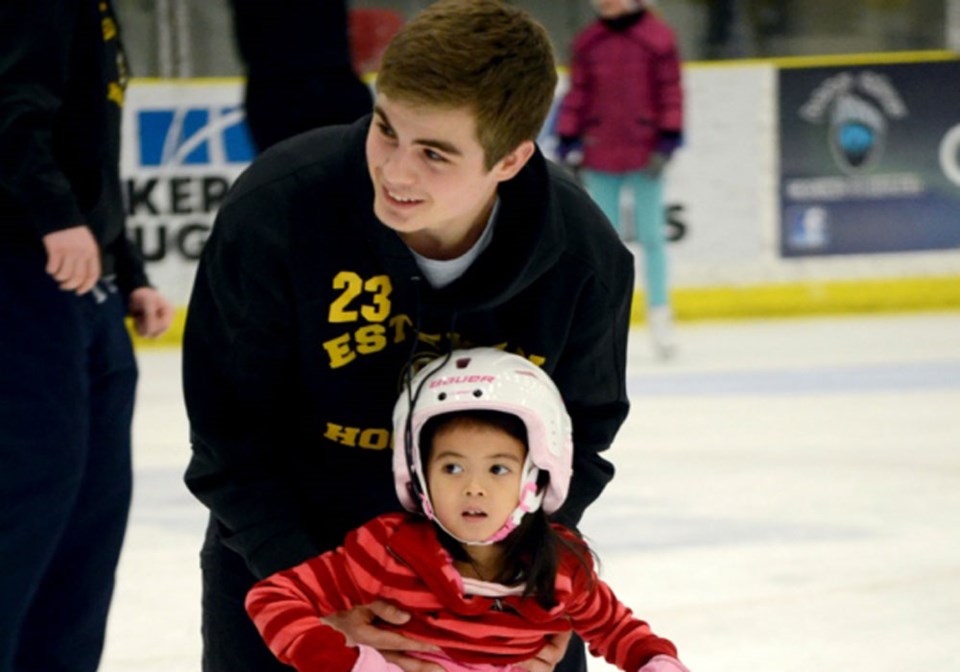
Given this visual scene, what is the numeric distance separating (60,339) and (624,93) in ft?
15.2

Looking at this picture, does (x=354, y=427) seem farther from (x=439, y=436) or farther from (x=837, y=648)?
(x=837, y=648)

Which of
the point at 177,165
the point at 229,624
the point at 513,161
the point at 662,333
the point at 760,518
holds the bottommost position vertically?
the point at 662,333

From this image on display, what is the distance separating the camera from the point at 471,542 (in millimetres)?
1646

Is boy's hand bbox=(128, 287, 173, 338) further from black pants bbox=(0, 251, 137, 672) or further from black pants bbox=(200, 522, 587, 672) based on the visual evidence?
black pants bbox=(200, 522, 587, 672)

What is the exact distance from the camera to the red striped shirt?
5.35 ft

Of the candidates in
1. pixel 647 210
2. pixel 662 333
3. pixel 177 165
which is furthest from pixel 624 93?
pixel 177 165

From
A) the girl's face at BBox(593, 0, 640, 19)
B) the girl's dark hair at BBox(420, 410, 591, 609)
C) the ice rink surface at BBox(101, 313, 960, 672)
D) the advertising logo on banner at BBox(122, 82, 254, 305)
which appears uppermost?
the girl's face at BBox(593, 0, 640, 19)

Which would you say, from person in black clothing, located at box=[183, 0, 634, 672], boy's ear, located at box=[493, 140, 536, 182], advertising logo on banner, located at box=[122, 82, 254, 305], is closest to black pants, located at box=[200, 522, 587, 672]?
person in black clothing, located at box=[183, 0, 634, 672]

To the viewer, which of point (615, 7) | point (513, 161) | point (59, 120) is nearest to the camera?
point (513, 161)

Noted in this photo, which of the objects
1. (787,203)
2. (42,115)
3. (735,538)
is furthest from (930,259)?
(42,115)

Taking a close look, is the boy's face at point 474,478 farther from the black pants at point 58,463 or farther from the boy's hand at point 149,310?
the boy's hand at point 149,310

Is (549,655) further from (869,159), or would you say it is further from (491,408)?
(869,159)

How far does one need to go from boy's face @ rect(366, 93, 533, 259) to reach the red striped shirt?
315 mm

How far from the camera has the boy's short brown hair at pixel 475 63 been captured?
1.52m
